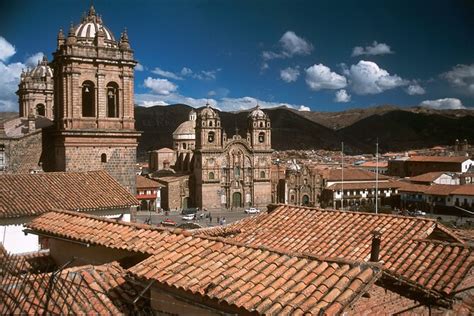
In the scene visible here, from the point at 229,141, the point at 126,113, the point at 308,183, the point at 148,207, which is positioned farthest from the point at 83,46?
the point at 308,183

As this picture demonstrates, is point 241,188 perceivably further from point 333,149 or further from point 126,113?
point 333,149

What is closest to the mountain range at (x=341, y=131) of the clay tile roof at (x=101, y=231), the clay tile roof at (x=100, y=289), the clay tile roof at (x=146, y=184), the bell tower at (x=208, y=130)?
the bell tower at (x=208, y=130)

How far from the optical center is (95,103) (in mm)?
20531

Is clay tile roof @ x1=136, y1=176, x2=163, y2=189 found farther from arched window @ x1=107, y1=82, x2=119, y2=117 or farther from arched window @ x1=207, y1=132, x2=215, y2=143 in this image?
arched window @ x1=107, y1=82, x2=119, y2=117

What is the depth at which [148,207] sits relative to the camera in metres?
49.5

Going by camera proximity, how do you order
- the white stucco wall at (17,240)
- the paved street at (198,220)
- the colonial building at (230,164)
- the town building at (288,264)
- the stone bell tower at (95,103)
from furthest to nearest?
the colonial building at (230,164) → the paved street at (198,220) → the stone bell tower at (95,103) → the white stucco wall at (17,240) → the town building at (288,264)

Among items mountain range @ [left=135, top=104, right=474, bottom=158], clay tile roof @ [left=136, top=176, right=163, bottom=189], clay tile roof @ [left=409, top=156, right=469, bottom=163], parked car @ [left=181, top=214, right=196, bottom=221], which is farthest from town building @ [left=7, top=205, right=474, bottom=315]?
mountain range @ [left=135, top=104, right=474, bottom=158]

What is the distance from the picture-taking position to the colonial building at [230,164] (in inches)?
2063

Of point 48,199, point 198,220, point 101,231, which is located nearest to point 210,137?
point 198,220

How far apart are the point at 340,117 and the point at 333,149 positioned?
224 feet

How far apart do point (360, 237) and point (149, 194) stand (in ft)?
135

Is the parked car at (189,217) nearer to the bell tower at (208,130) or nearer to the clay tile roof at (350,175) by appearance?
the bell tower at (208,130)

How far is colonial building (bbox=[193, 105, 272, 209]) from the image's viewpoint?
2063 inches

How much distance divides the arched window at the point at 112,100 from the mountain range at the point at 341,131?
9354 centimetres
